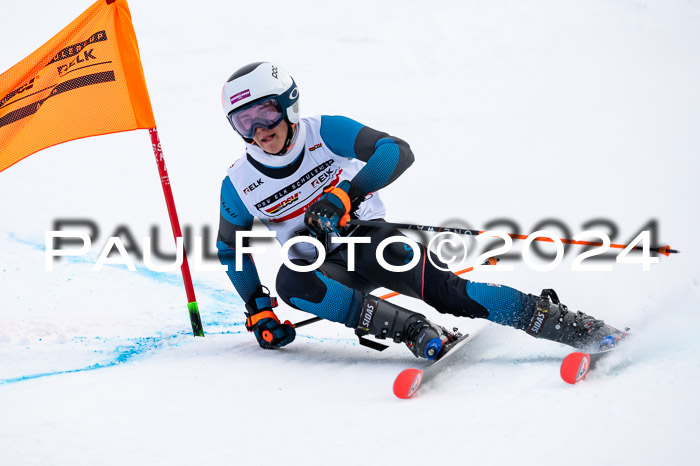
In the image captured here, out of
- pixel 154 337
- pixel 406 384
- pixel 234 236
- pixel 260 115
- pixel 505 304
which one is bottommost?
pixel 154 337

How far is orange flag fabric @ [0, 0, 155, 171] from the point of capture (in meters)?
3.79

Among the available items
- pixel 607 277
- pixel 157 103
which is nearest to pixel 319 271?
pixel 607 277

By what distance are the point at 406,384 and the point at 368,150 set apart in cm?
126

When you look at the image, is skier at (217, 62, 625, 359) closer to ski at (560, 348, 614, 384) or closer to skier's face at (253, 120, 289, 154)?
skier's face at (253, 120, 289, 154)

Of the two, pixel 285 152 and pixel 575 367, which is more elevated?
pixel 285 152

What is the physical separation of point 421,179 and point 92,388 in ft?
20.7

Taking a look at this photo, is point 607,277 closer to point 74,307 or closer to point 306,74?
point 74,307

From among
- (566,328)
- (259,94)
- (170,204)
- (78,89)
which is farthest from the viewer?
(170,204)

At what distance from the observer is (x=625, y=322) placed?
3369mm

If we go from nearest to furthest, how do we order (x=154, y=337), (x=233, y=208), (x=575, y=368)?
(x=575, y=368) < (x=233, y=208) < (x=154, y=337)

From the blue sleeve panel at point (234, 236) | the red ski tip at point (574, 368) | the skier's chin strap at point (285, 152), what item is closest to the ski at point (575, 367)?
the red ski tip at point (574, 368)

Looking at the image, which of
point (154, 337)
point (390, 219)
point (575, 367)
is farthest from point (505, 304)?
point (390, 219)

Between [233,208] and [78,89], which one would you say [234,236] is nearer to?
[233,208]

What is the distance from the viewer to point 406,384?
255 cm
